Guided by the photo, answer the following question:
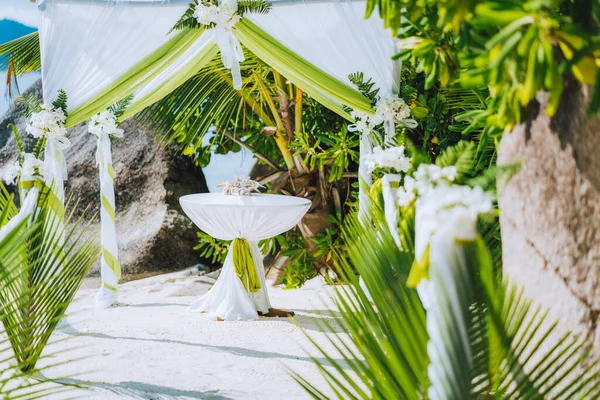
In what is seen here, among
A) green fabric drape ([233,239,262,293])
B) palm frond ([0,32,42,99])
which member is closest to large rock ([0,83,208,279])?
palm frond ([0,32,42,99])

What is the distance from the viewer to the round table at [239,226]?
13.2 feet

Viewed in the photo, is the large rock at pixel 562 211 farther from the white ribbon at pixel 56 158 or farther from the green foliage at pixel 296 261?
the green foliage at pixel 296 261

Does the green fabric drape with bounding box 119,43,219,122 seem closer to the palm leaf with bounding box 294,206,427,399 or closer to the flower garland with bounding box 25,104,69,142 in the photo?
the flower garland with bounding box 25,104,69,142

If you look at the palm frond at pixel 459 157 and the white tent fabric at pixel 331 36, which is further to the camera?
the white tent fabric at pixel 331 36

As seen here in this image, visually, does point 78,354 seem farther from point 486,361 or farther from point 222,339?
point 486,361

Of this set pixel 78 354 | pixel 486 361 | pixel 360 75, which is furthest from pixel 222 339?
pixel 486 361

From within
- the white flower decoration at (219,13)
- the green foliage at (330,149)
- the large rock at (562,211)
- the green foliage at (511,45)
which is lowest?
the large rock at (562,211)

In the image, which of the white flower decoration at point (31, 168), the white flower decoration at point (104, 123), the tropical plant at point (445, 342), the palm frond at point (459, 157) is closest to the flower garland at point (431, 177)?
the palm frond at point (459, 157)

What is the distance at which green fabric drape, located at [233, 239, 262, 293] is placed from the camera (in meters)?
4.14

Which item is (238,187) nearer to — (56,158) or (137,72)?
(137,72)

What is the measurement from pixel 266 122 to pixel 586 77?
15.4 feet

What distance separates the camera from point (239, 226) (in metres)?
4.09

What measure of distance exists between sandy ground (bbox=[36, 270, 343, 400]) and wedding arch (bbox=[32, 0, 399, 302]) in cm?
115

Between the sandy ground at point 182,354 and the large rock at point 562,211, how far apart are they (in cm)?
71
